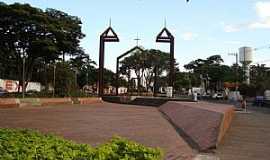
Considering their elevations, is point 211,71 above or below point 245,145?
above

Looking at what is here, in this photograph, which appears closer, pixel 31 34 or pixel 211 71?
pixel 31 34

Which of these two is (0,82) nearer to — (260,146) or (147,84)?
(147,84)

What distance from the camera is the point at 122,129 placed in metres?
17.5

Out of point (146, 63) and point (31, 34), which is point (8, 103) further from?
point (146, 63)

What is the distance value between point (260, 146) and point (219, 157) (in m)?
3.07

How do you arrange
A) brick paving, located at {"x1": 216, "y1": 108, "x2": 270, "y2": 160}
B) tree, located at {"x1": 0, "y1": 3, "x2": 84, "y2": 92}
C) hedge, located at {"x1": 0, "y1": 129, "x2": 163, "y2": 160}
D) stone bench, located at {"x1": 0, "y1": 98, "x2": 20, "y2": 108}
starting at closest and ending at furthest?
1. hedge, located at {"x1": 0, "y1": 129, "x2": 163, "y2": 160}
2. brick paving, located at {"x1": 216, "y1": 108, "x2": 270, "y2": 160}
3. stone bench, located at {"x1": 0, "y1": 98, "x2": 20, "y2": 108}
4. tree, located at {"x1": 0, "y1": 3, "x2": 84, "y2": 92}

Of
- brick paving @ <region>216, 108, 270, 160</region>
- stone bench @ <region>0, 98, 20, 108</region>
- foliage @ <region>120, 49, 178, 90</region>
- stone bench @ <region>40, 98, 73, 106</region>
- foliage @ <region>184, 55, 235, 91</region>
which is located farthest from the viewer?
foliage @ <region>184, 55, 235, 91</region>

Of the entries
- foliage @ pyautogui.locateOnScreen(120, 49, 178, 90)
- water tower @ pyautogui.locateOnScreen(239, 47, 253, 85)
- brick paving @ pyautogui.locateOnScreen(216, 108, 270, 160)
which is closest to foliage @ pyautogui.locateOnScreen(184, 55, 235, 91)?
water tower @ pyautogui.locateOnScreen(239, 47, 253, 85)

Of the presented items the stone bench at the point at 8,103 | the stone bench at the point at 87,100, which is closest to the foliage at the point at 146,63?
the stone bench at the point at 87,100

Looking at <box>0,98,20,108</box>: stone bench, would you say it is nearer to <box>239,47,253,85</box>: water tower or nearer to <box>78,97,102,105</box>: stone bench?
<box>78,97,102,105</box>: stone bench

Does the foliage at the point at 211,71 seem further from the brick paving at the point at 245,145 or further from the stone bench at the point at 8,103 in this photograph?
the brick paving at the point at 245,145

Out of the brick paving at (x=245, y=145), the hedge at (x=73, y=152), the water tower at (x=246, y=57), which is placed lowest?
the brick paving at (x=245, y=145)

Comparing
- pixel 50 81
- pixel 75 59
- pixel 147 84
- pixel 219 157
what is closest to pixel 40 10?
pixel 50 81

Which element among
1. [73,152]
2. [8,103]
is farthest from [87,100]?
[73,152]
